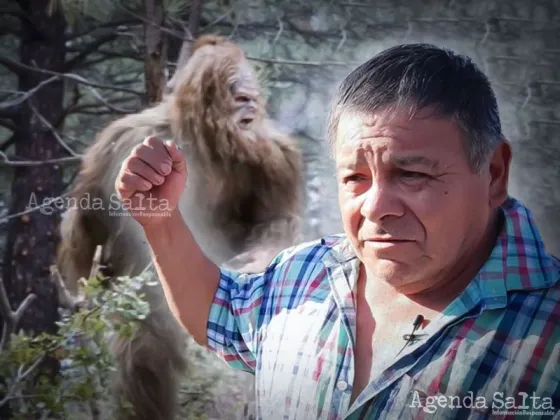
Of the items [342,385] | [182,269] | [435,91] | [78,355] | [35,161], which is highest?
[435,91]

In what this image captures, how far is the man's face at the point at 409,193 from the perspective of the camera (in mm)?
982

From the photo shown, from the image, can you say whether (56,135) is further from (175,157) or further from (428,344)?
(428,344)

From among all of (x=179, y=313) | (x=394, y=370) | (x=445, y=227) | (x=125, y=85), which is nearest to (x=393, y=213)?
(x=445, y=227)

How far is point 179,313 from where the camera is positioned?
→ 1.23 m

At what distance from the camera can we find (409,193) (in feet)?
3.25

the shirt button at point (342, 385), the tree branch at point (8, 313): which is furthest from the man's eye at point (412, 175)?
the tree branch at point (8, 313)

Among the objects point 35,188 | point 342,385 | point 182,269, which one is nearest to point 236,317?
point 182,269

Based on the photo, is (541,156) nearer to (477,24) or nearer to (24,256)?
(477,24)

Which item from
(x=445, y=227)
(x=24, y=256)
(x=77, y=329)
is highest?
(x=445, y=227)

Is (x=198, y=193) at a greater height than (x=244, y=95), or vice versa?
(x=244, y=95)

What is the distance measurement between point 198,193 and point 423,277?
0.87m

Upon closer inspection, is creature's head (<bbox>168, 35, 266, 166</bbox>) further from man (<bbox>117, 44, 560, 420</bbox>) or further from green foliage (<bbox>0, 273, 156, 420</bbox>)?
man (<bbox>117, 44, 560, 420</bbox>)

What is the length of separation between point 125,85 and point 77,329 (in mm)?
591

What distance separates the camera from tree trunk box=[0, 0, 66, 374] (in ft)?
5.98
